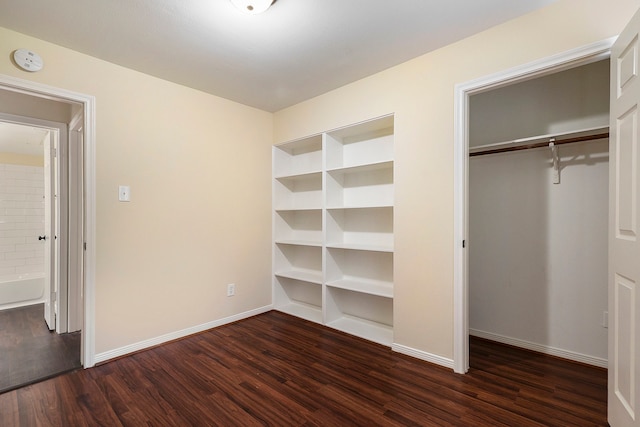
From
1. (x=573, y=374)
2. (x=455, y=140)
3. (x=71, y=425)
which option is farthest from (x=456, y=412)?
(x=71, y=425)

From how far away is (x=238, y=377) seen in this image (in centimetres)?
212

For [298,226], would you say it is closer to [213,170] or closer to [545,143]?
[213,170]

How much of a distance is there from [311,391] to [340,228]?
1.68 m

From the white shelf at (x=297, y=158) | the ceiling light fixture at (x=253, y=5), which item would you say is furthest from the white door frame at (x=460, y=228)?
the white shelf at (x=297, y=158)

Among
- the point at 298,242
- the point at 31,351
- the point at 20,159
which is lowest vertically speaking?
the point at 31,351

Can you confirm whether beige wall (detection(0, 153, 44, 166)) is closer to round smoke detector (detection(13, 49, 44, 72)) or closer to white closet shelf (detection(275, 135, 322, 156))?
round smoke detector (detection(13, 49, 44, 72))

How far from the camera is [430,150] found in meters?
2.31

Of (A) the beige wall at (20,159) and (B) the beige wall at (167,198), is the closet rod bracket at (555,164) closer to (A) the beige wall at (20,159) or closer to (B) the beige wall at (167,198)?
(B) the beige wall at (167,198)

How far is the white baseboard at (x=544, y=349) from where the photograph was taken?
2211 mm

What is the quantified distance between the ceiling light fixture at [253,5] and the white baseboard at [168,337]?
8.67ft

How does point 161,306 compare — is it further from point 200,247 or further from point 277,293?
point 277,293

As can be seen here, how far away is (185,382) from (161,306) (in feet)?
2.84

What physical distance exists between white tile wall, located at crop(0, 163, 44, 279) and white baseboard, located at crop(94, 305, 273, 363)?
3.27 metres

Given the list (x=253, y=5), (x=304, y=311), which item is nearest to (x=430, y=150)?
(x=253, y=5)
